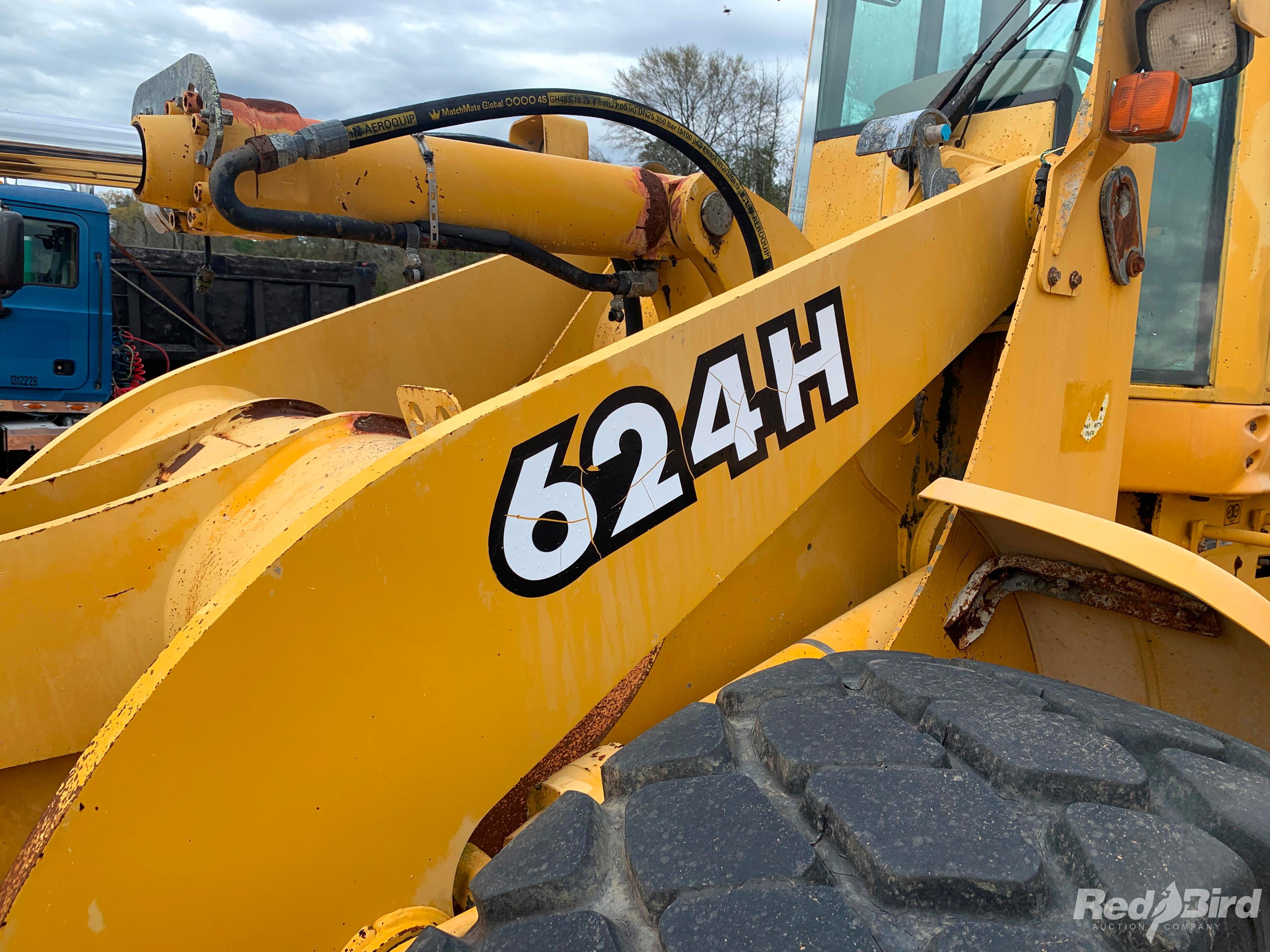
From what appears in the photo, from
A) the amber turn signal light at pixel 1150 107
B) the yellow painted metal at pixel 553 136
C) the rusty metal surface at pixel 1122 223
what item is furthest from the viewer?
the yellow painted metal at pixel 553 136

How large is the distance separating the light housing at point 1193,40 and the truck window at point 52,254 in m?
9.10

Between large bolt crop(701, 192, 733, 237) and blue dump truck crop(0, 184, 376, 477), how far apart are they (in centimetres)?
571

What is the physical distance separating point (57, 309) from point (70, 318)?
12cm

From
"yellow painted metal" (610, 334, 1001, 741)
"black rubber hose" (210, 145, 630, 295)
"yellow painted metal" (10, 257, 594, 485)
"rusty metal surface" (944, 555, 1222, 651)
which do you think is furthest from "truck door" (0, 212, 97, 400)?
"rusty metal surface" (944, 555, 1222, 651)

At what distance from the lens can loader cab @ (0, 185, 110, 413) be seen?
8.21 metres

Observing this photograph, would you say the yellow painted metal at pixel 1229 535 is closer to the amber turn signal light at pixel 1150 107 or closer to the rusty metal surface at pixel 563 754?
the amber turn signal light at pixel 1150 107

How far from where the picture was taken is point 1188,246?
2291mm

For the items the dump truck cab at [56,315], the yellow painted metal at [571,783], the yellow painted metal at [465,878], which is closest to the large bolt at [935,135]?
the yellow painted metal at [571,783]

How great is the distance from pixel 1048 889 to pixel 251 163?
5.94 feet

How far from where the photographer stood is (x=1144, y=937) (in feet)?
2.78

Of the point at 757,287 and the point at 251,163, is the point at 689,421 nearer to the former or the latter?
the point at 757,287

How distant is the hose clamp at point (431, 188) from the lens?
2.07m

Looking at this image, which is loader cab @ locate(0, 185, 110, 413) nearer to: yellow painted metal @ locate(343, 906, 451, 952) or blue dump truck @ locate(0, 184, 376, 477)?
blue dump truck @ locate(0, 184, 376, 477)

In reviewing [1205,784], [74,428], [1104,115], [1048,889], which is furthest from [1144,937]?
[74,428]
